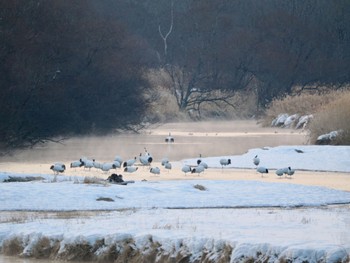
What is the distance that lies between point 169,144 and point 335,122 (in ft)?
27.6

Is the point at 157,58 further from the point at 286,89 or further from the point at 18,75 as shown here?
the point at 18,75

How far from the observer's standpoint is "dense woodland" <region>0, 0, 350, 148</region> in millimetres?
45844

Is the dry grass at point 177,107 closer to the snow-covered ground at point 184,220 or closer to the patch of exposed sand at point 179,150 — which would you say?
the patch of exposed sand at point 179,150

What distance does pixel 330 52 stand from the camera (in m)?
87.2

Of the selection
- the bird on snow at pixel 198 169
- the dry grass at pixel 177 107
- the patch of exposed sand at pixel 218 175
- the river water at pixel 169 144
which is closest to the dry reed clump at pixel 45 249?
the patch of exposed sand at pixel 218 175

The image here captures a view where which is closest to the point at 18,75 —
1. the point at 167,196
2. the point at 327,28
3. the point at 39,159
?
the point at 39,159

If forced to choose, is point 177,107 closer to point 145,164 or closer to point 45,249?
point 145,164

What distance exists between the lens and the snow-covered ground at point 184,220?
45.2 feet

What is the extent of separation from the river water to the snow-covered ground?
13317mm

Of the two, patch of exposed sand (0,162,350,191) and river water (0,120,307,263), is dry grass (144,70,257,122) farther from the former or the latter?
patch of exposed sand (0,162,350,191)

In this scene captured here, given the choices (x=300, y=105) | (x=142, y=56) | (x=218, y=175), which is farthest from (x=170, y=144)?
(x=142, y=56)

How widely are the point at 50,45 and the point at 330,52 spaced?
134 feet

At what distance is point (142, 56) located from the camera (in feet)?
238

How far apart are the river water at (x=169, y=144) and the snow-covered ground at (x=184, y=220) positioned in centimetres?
1332
